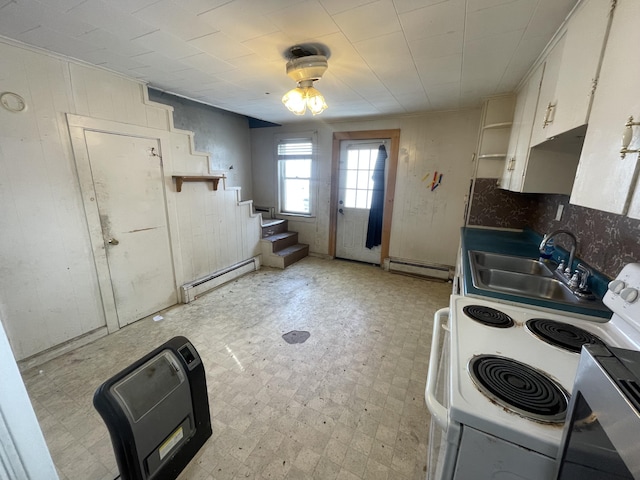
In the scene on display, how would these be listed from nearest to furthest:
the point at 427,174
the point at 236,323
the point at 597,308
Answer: the point at 597,308, the point at 236,323, the point at 427,174

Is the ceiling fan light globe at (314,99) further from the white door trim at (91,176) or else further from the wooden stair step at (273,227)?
the wooden stair step at (273,227)

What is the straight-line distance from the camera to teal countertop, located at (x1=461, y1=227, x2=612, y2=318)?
4.13 ft

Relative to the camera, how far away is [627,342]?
3.30 ft

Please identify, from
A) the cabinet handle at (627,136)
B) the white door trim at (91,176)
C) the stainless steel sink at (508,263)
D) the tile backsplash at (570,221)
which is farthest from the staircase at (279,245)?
the cabinet handle at (627,136)

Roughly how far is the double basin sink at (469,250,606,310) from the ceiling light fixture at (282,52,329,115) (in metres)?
1.69

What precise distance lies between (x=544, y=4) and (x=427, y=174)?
2398 mm

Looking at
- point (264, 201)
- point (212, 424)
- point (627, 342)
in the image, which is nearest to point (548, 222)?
point (627, 342)

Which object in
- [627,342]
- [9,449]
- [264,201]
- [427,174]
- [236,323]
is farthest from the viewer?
[264,201]

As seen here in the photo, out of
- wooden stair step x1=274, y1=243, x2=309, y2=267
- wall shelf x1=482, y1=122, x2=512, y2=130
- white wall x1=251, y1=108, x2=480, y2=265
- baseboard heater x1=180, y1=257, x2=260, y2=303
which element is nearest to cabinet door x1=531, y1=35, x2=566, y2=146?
wall shelf x1=482, y1=122, x2=512, y2=130

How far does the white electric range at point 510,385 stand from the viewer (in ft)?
2.19

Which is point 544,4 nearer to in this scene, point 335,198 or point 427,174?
point 427,174

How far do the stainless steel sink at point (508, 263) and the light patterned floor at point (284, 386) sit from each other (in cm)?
88

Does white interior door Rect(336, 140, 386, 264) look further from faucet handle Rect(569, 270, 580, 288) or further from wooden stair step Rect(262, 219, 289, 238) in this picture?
faucet handle Rect(569, 270, 580, 288)

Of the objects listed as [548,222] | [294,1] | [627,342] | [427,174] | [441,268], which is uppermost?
[294,1]
